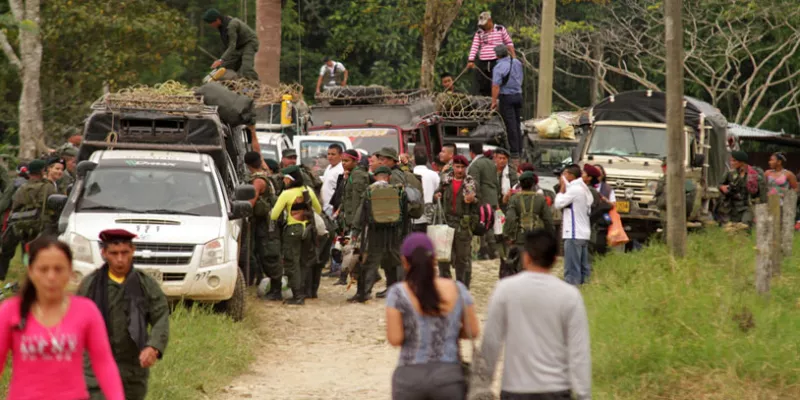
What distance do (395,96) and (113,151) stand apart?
10.0 meters

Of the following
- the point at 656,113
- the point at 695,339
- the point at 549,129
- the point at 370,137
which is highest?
the point at 656,113

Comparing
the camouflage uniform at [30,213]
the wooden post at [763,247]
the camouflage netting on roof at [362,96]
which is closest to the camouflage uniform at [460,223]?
the wooden post at [763,247]

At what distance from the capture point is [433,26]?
2936 centimetres

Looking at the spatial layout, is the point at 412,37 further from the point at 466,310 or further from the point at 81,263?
the point at 466,310

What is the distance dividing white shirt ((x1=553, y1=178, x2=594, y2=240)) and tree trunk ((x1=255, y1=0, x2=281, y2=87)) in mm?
12683

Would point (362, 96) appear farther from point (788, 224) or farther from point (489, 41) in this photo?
point (788, 224)

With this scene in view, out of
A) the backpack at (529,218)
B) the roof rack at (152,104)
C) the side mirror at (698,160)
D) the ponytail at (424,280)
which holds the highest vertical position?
the roof rack at (152,104)

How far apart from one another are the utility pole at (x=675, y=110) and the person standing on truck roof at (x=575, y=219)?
98 centimetres

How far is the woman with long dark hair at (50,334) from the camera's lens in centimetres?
592

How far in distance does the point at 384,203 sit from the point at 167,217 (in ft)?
9.16

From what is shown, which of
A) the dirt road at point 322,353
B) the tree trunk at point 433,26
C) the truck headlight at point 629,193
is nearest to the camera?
the dirt road at point 322,353

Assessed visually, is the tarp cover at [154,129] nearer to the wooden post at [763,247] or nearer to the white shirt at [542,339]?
the wooden post at [763,247]

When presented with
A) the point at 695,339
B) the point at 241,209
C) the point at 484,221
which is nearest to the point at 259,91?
the point at 484,221

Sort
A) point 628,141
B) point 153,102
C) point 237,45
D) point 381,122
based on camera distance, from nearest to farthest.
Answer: point 153,102, point 237,45, point 628,141, point 381,122
